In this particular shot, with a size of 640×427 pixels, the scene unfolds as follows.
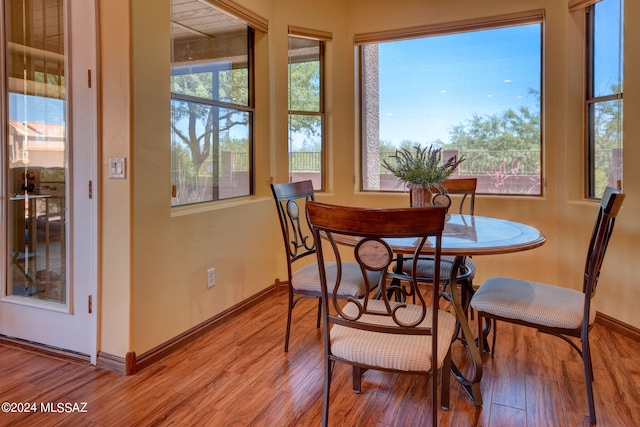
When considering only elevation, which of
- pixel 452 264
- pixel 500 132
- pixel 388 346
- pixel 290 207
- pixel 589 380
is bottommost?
pixel 589 380

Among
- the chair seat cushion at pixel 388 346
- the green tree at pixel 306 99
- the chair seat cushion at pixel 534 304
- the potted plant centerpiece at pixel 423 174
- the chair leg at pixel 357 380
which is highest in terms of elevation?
the green tree at pixel 306 99

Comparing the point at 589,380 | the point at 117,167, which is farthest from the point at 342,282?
the point at 117,167

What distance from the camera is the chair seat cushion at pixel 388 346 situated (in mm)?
1479

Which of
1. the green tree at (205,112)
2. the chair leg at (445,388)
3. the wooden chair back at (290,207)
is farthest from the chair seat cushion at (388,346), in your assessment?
the green tree at (205,112)

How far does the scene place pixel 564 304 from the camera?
1879 millimetres

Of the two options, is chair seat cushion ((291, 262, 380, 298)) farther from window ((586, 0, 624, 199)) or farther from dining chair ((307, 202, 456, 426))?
window ((586, 0, 624, 199))

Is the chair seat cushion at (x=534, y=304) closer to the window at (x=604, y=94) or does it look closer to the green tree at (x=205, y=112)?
the window at (x=604, y=94)

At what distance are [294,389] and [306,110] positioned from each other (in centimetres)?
240

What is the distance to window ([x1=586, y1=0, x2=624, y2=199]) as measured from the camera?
2.81 meters

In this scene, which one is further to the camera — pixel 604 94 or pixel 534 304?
pixel 604 94

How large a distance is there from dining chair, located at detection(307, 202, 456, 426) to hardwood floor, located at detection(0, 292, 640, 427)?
389 mm

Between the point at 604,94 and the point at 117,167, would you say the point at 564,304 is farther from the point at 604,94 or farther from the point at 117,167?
the point at 117,167

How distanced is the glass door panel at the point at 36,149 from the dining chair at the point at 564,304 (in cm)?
231

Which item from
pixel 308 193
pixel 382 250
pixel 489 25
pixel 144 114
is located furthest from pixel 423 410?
pixel 489 25
